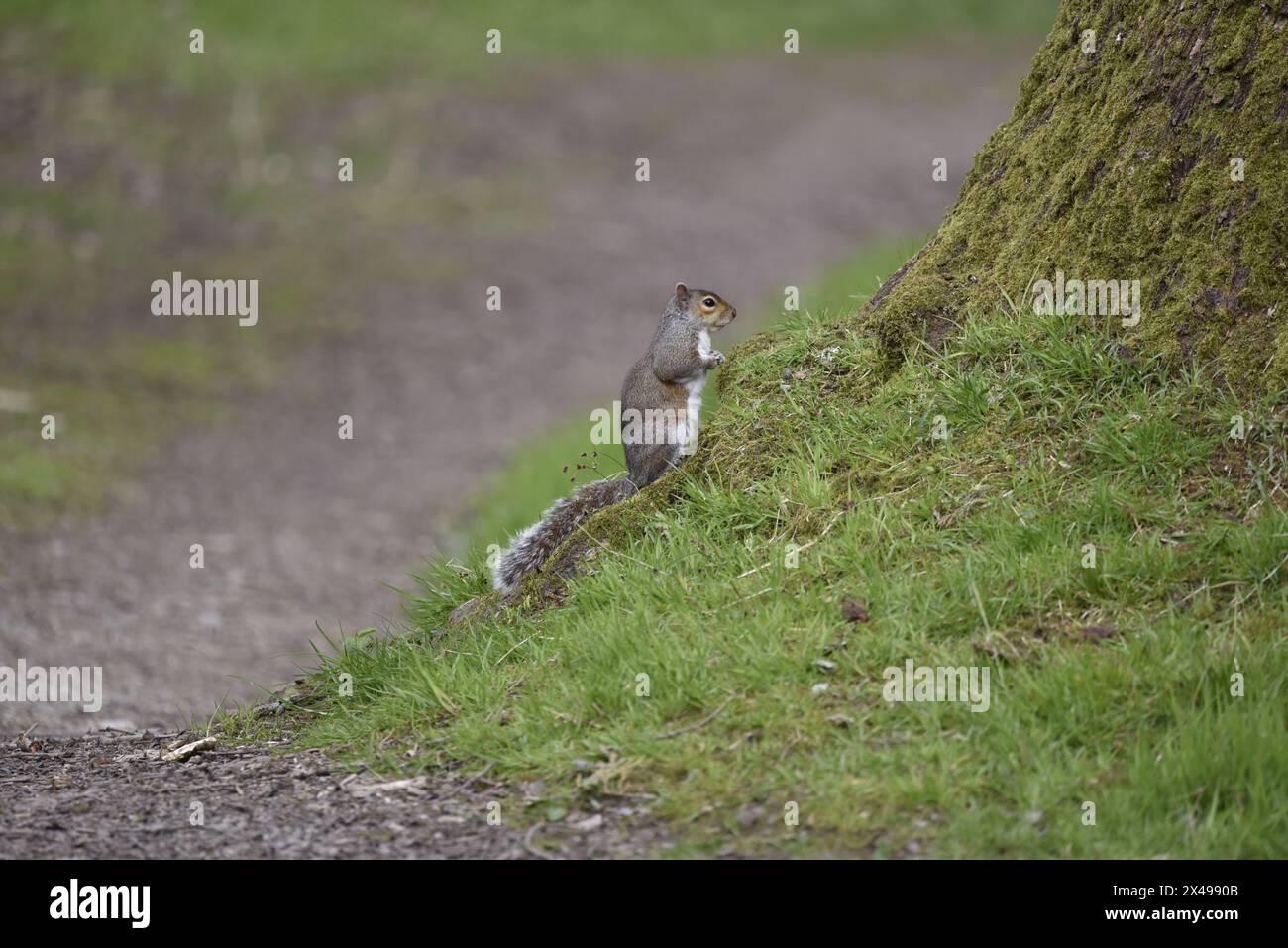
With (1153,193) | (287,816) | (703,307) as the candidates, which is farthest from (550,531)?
(1153,193)

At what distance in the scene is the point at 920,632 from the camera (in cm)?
388

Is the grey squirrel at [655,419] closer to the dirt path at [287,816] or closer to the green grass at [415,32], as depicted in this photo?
the dirt path at [287,816]

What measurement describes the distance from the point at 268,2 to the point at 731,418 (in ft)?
54.1

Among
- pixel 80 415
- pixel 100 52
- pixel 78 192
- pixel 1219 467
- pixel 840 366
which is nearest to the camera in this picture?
pixel 1219 467

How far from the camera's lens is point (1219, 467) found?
406 cm

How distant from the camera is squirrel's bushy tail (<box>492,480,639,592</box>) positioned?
5.01 metres

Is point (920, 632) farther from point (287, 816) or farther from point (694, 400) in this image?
point (694, 400)

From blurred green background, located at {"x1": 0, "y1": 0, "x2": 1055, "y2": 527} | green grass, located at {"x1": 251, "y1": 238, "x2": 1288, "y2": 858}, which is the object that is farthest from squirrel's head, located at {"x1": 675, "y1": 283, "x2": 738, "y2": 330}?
blurred green background, located at {"x1": 0, "y1": 0, "x2": 1055, "y2": 527}

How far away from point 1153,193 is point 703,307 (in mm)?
2068

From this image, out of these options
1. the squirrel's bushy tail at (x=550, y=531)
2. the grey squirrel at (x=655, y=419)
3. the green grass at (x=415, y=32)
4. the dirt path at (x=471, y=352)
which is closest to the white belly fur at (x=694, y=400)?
the grey squirrel at (x=655, y=419)

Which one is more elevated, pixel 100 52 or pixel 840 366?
pixel 100 52

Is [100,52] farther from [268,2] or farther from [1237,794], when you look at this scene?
[1237,794]

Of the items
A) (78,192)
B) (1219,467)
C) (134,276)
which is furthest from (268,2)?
(1219,467)

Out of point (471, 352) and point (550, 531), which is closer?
point (550, 531)
